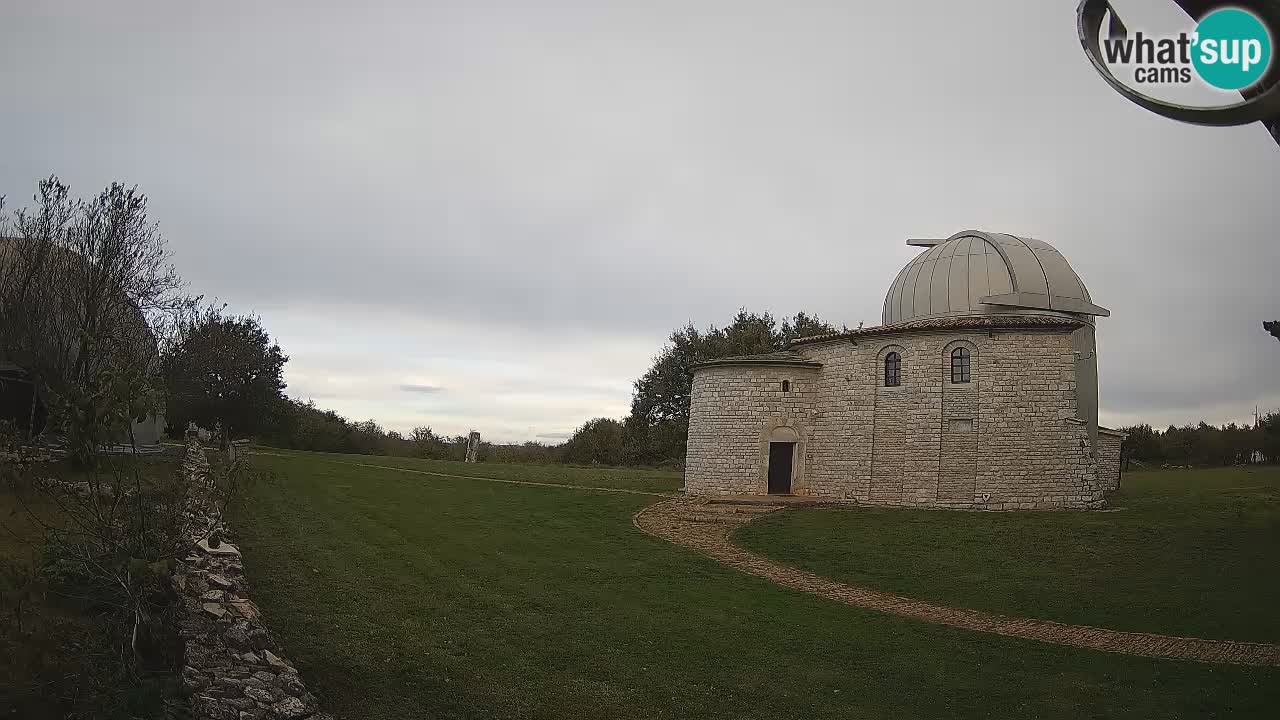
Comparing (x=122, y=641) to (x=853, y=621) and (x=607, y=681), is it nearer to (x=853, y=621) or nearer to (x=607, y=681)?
(x=607, y=681)

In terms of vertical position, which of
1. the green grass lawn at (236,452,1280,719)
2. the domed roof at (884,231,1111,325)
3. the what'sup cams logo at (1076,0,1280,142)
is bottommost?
the green grass lawn at (236,452,1280,719)

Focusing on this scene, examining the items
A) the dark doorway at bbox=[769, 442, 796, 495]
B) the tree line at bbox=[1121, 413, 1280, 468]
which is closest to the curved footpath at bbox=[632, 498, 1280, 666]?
the dark doorway at bbox=[769, 442, 796, 495]

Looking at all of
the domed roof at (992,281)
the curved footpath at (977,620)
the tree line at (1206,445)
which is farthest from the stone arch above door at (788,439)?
the tree line at (1206,445)

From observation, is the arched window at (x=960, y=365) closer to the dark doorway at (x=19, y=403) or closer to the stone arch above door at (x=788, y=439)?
the stone arch above door at (x=788, y=439)

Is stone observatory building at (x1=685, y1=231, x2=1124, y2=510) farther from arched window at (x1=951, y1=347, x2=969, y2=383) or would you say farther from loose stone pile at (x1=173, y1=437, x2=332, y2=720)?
loose stone pile at (x1=173, y1=437, x2=332, y2=720)

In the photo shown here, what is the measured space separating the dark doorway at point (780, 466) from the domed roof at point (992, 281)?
617cm

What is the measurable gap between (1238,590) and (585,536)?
11.7 meters

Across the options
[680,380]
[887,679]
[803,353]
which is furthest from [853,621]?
[680,380]

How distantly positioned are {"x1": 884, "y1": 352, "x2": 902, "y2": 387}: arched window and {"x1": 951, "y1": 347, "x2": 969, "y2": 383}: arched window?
1.55 metres

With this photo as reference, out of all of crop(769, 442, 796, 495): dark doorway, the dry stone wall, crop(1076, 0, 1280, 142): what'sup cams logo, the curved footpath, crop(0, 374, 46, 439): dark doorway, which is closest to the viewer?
crop(1076, 0, 1280, 142): what'sup cams logo

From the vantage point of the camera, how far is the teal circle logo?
3088 mm

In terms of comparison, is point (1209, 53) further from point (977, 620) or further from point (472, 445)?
point (472, 445)

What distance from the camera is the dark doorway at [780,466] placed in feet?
79.4

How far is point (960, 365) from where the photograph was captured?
71.0ft
